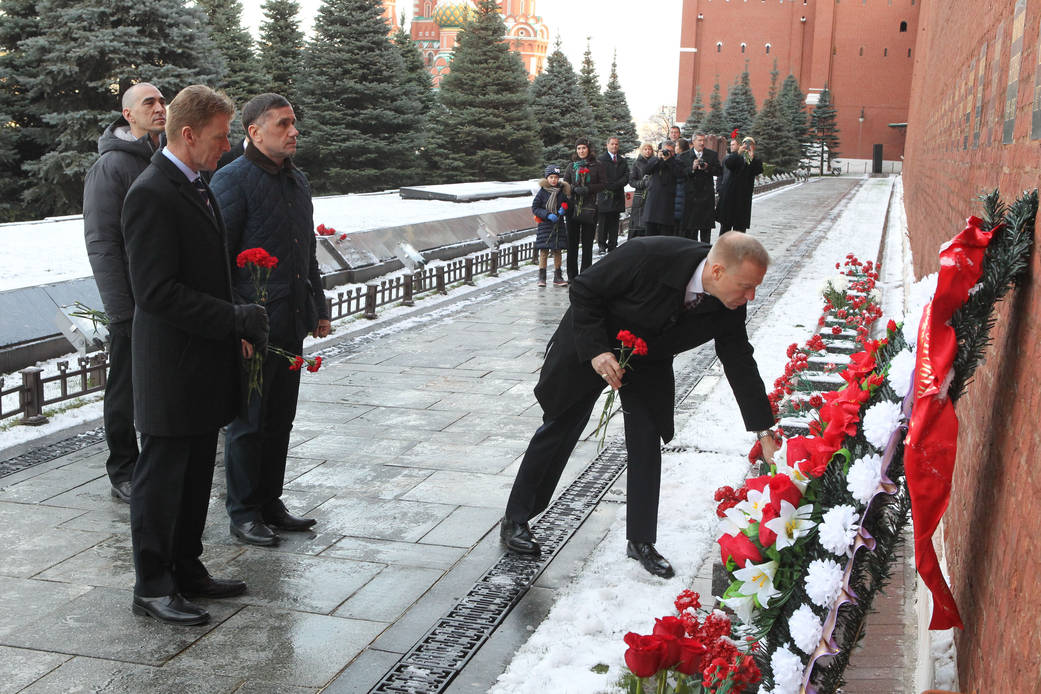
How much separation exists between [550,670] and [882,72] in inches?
3086

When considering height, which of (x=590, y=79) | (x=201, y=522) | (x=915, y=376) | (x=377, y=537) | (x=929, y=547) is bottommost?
(x=377, y=537)

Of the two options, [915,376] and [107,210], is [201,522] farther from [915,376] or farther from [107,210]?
[915,376]

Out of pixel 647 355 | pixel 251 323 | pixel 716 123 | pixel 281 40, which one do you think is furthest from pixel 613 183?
pixel 716 123

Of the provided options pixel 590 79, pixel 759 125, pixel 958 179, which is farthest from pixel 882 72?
pixel 958 179

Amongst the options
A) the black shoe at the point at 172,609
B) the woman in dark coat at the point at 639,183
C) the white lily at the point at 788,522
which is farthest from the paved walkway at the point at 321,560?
the woman in dark coat at the point at 639,183

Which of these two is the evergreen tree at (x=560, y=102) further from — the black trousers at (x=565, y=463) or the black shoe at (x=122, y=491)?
the black trousers at (x=565, y=463)

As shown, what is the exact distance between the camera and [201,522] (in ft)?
13.5

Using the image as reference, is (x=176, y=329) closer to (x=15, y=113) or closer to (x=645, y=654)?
(x=645, y=654)

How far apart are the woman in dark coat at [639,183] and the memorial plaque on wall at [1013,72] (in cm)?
880

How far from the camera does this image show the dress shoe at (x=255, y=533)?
474 cm

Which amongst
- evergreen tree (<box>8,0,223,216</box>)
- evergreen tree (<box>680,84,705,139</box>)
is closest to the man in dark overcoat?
evergreen tree (<box>8,0,223,216</box>)

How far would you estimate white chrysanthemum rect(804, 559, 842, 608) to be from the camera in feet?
8.28

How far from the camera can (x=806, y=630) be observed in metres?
2.56

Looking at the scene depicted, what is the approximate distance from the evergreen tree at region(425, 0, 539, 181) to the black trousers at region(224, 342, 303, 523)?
96.9ft
